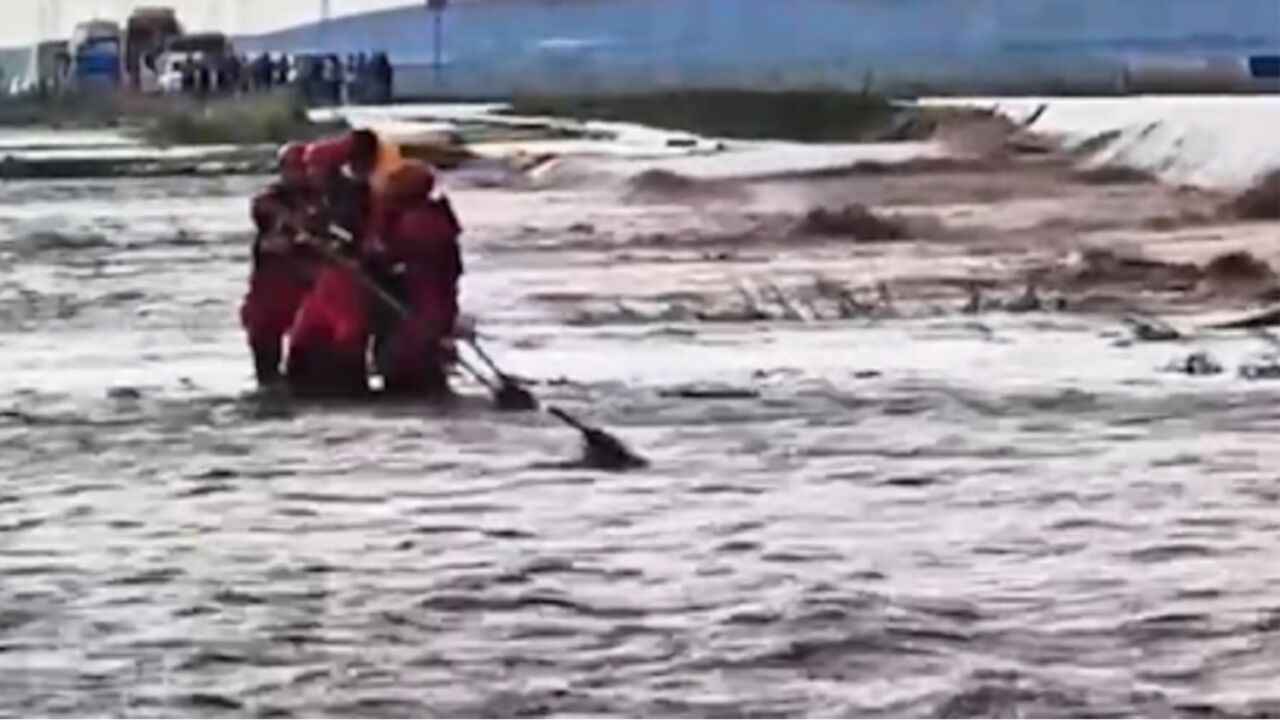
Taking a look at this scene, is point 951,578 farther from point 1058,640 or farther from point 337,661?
point 337,661

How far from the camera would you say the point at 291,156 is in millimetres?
1629

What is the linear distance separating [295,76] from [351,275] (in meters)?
0.12

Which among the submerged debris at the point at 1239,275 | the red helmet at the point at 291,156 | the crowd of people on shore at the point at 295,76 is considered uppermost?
the crowd of people on shore at the point at 295,76

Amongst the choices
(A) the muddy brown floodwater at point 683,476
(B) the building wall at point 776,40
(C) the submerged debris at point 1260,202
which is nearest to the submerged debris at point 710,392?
(A) the muddy brown floodwater at point 683,476

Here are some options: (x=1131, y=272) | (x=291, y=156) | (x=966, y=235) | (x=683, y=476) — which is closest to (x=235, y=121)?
(x=291, y=156)

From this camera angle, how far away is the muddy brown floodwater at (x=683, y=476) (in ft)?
4.34

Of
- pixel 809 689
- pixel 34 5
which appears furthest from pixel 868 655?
pixel 34 5

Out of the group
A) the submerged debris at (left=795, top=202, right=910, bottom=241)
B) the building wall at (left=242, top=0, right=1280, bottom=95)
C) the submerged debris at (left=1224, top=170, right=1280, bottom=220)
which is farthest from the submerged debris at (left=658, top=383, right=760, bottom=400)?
the submerged debris at (left=1224, top=170, right=1280, bottom=220)

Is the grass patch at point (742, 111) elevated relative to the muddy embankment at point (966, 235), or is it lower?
elevated

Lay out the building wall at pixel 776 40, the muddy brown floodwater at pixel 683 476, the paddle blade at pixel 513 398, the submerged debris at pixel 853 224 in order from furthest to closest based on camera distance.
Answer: the submerged debris at pixel 853 224 → the paddle blade at pixel 513 398 → the building wall at pixel 776 40 → the muddy brown floodwater at pixel 683 476

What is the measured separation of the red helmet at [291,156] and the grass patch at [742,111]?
0.42 ft

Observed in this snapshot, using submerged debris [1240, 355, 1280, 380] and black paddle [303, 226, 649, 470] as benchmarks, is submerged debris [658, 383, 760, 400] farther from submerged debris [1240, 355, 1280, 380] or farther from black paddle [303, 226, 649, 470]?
submerged debris [1240, 355, 1280, 380]

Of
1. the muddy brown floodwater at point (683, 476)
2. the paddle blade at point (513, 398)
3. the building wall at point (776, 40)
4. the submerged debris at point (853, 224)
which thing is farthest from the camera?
the submerged debris at point (853, 224)

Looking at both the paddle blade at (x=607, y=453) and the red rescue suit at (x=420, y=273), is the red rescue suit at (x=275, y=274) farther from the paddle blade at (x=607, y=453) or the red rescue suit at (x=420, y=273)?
the paddle blade at (x=607, y=453)
